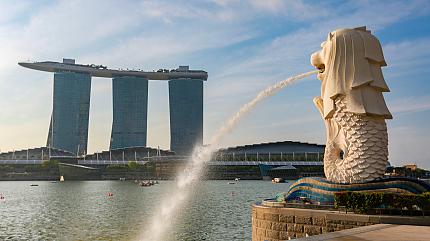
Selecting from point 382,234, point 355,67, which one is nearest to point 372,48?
point 355,67

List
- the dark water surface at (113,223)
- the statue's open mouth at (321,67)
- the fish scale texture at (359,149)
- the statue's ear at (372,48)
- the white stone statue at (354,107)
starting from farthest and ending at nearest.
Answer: the dark water surface at (113,223)
the statue's open mouth at (321,67)
the statue's ear at (372,48)
the white stone statue at (354,107)
the fish scale texture at (359,149)

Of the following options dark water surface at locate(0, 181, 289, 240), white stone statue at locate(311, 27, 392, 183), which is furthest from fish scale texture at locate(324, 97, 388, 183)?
dark water surface at locate(0, 181, 289, 240)

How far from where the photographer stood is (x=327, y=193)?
24.5 m

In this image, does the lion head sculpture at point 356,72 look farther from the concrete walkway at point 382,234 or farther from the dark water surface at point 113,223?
the dark water surface at point 113,223

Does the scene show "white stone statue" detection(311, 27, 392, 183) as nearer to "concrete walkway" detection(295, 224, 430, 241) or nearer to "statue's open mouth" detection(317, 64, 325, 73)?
"statue's open mouth" detection(317, 64, 325, 73)

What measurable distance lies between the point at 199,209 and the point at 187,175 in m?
17.4

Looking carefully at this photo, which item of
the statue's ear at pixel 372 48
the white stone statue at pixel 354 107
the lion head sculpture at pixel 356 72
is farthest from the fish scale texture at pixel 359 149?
the statue's ear at pixel 372 48

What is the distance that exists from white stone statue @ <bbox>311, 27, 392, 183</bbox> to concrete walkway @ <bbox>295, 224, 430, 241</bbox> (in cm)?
659

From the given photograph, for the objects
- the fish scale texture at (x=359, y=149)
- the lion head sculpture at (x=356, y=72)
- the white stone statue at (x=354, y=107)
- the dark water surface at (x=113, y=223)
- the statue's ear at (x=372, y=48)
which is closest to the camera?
the fish scale texture at (x=359, y=149)

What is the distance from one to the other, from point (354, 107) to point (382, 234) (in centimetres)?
1063

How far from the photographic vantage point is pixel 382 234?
55.0 feet

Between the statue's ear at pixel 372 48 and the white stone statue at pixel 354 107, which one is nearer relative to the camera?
the white stone statue at pixel 354 107

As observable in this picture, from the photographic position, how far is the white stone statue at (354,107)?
25297 mm

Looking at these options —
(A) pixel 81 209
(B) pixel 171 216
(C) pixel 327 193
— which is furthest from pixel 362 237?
(A) pixel 81 209
